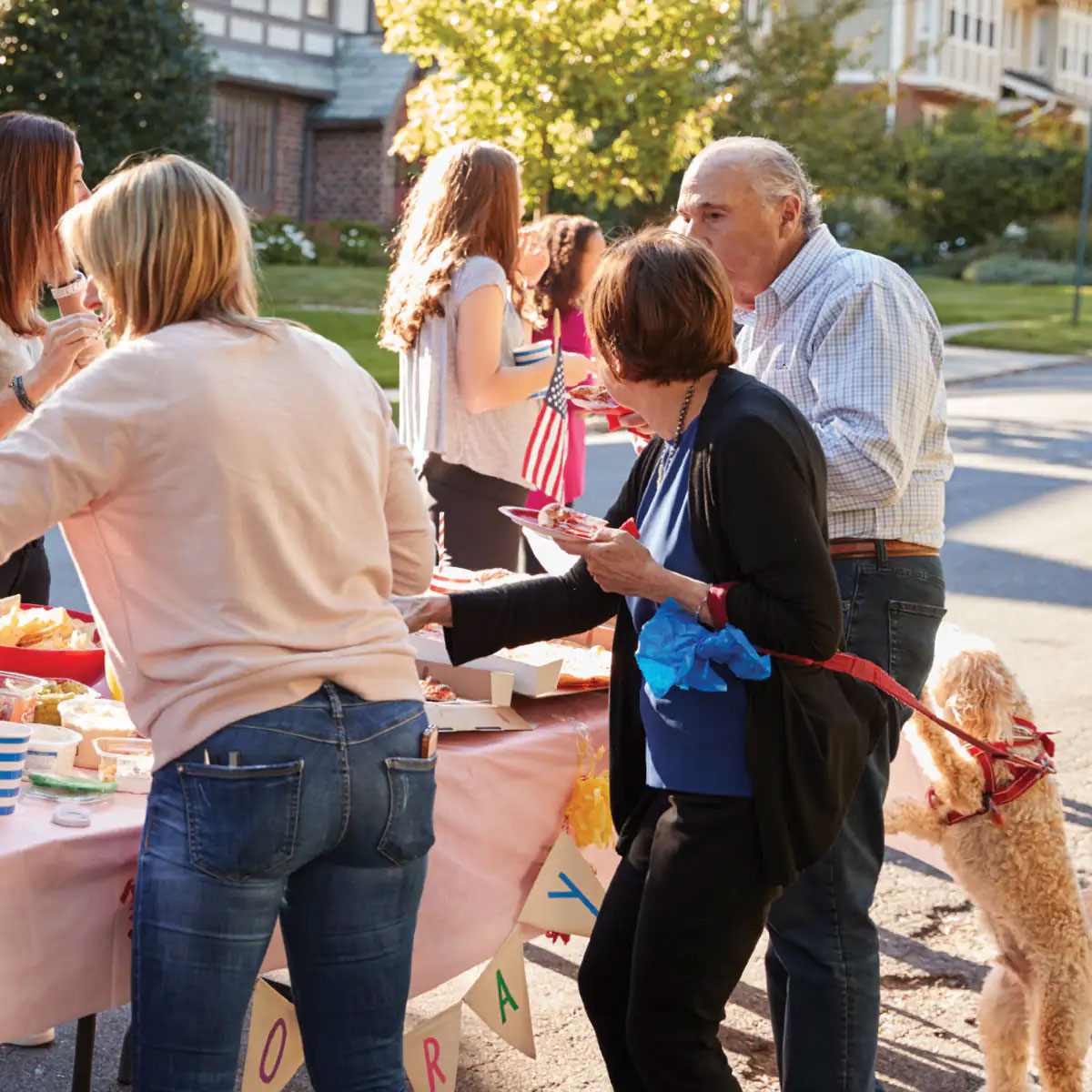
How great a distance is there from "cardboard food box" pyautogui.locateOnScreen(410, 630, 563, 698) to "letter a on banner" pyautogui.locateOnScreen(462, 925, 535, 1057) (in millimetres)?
487

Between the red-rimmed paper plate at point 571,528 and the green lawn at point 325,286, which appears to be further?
the green lawn at point 325,286

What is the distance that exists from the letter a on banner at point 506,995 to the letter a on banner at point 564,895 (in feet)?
0.21

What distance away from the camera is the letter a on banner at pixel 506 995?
2.88 m

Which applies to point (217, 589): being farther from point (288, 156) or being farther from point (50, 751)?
point (288, 156)

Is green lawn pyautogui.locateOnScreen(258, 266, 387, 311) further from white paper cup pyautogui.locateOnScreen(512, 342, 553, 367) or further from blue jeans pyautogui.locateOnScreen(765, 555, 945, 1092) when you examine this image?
blue jeans pyautogui.locateOnScreen(765, 555, 945, 1092)

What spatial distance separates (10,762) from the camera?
2.17 m

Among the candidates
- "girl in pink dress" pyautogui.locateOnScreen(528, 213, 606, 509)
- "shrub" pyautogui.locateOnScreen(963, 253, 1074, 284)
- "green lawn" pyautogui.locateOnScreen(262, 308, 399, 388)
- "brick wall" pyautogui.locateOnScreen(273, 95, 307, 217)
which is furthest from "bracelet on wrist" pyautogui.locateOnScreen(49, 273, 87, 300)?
"shrub" pyautogui.locateOnScreen(963, 253, 1074, 284)

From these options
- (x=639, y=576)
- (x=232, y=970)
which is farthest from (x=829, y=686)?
(x=232, y=970)

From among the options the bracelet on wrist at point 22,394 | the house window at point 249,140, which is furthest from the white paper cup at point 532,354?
the house window at point 249,140

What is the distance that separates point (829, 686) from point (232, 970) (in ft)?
3.31

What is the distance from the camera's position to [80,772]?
2.45 meters

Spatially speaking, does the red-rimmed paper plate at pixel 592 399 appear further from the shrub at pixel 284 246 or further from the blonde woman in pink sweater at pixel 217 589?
the shrub at pixel 284 246

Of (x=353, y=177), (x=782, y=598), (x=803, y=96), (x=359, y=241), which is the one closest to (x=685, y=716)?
(x=782, y=598)

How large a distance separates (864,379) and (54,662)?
1682mm
